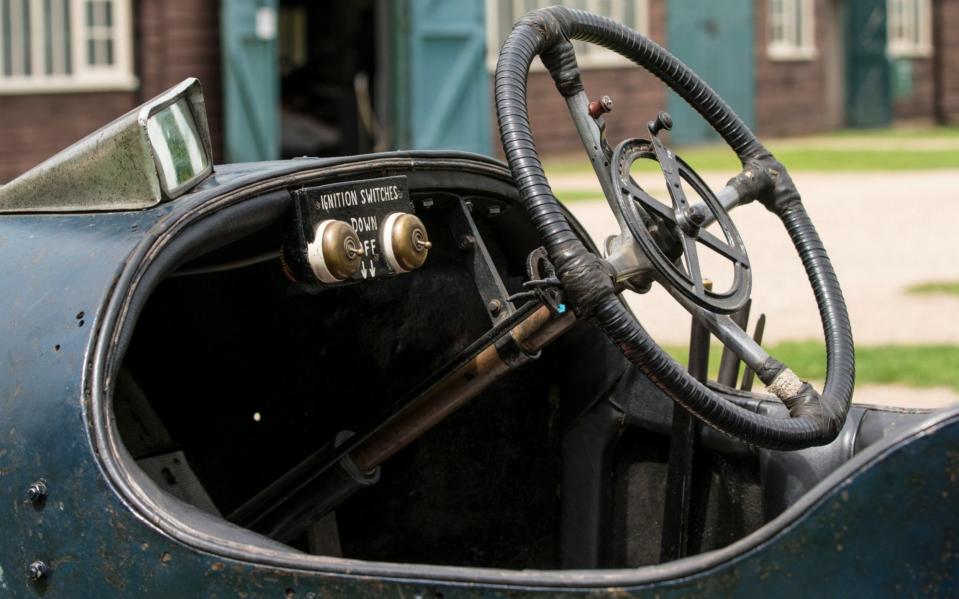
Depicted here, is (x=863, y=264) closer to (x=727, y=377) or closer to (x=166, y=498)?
(x=727, y=377)

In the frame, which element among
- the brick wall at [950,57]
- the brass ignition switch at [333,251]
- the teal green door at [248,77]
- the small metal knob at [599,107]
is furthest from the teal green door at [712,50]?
the brass ignition switch at [333,251]

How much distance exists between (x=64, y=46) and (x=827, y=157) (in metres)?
8.24

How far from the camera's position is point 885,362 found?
20.2 ft

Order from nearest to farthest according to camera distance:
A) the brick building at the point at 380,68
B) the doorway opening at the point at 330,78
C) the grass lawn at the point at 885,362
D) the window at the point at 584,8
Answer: the grass lawn at the point at 885,362, the brick building at the point at 380,68, the doorway opening at the point at 330,78, the window at the point at 584,8

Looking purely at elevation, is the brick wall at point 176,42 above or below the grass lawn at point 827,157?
above

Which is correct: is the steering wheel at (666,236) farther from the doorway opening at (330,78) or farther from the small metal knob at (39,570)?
the doorway opening at (330,78)

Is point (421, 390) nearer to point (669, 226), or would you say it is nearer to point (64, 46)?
point (669, 226)

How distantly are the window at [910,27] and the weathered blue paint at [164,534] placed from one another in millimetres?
21279

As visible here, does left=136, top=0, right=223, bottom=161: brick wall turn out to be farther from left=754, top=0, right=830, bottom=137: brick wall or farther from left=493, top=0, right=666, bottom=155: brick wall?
left=754, top=0, right=830, bottom=137: brick wall

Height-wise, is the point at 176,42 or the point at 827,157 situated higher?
the point at 176,42

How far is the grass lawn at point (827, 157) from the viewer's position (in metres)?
15.2

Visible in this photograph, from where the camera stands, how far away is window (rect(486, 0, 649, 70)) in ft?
52.0

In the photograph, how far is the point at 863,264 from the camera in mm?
8812

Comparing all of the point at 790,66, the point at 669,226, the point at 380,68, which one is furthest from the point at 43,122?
the point at 669,226
